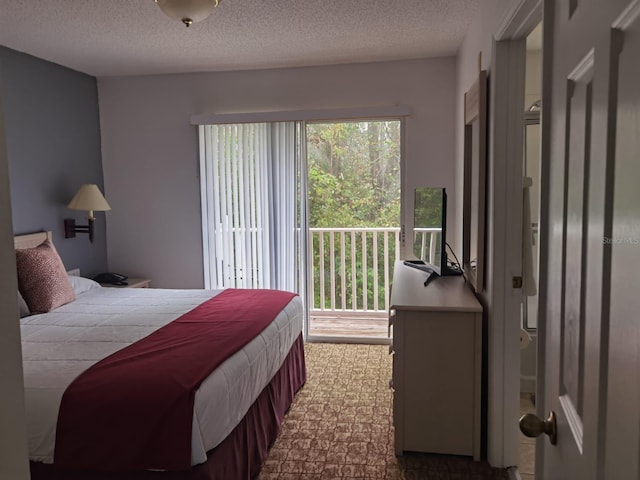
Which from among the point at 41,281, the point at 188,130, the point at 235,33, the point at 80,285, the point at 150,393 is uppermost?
the point at 235,33

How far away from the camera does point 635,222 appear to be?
56 centimetres

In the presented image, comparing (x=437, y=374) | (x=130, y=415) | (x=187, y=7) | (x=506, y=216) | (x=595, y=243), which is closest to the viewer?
(x=595, y=243)

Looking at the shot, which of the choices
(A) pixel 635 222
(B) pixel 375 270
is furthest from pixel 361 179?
(A) pixel 635 222

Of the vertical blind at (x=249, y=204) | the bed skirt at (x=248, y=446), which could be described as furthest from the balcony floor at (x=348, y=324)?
the bed skirt at (x=248, y=446)

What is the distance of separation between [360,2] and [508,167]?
1.34 meters

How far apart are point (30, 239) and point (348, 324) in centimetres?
292

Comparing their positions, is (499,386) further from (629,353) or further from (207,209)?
(207,209)

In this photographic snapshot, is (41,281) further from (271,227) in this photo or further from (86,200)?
(271,227)

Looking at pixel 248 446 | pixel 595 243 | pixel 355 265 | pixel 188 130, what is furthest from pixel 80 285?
pixel 595 243

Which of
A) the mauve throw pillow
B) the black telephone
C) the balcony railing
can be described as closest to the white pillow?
the mauve throw pillow

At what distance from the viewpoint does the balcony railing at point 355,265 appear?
5.22 m

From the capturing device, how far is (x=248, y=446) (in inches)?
89.1

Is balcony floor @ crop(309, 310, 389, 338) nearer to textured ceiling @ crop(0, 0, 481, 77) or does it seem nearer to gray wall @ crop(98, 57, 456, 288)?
gray wall @ crop(98, 57, 456, 288)

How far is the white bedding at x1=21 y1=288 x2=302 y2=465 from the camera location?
1807 mm
